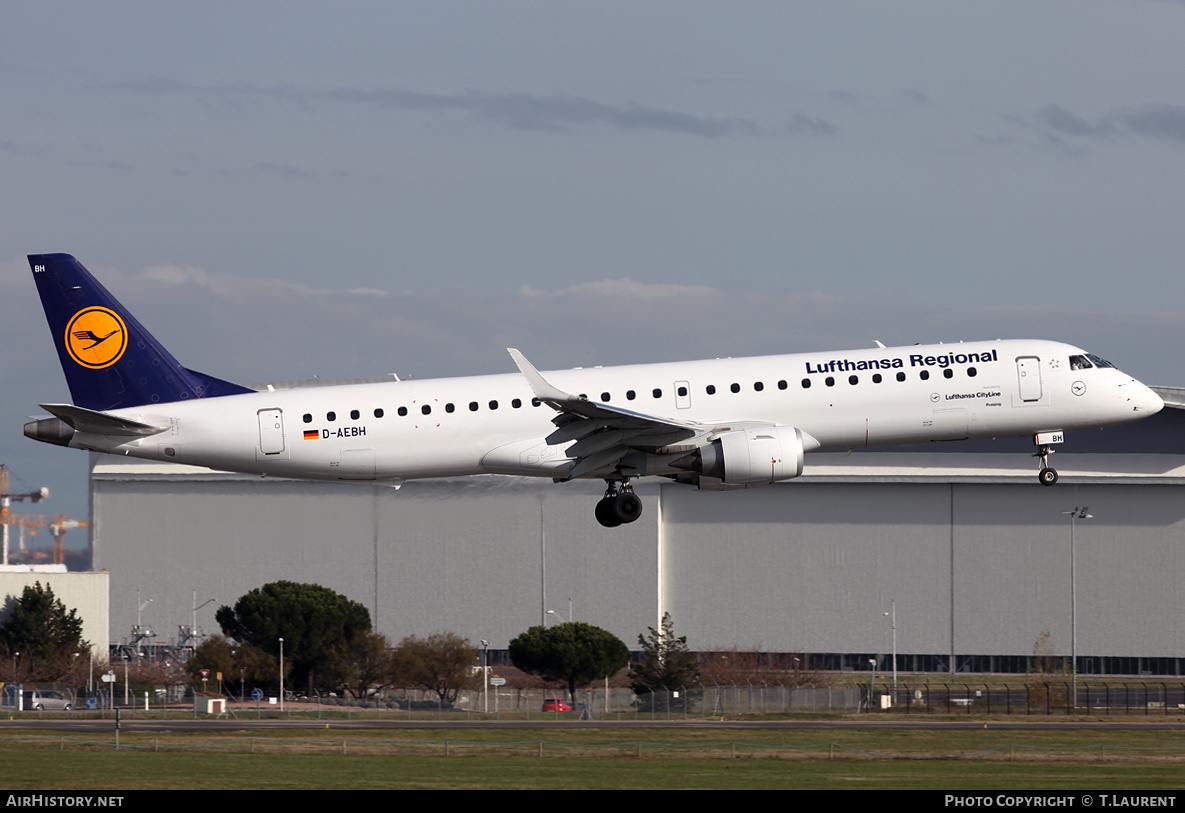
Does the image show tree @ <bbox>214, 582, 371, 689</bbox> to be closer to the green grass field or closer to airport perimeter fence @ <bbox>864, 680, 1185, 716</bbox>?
the green grass field

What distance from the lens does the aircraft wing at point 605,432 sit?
38594mm

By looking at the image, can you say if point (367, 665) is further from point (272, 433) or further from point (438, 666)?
point (272, 433)

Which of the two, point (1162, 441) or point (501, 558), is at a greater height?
point (1162, 441)

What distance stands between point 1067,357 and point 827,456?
75.1 metres

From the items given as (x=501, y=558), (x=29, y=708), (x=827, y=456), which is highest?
(x=827, y=456)

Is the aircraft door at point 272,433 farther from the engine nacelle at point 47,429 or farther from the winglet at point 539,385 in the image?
the winglet at point 539,385

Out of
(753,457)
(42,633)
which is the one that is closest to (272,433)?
(753,457)

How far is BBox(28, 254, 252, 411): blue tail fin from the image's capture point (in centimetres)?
4291

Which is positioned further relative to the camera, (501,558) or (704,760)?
(501,558)

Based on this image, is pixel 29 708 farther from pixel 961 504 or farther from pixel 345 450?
pixel 961 504

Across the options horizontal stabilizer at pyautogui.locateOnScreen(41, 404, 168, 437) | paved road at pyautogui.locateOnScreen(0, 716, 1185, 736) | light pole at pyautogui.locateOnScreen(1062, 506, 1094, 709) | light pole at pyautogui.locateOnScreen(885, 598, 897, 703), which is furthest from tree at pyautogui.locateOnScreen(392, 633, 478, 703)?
horizontal stabilizer at pyautogui.locateOnScreen(41, 404, 168, 437)

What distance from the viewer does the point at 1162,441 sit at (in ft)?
386

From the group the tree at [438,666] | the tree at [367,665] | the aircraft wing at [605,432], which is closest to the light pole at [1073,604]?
the tree at [438,666]

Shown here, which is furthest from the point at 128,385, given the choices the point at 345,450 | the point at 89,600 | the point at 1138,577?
the point at 1138,577
